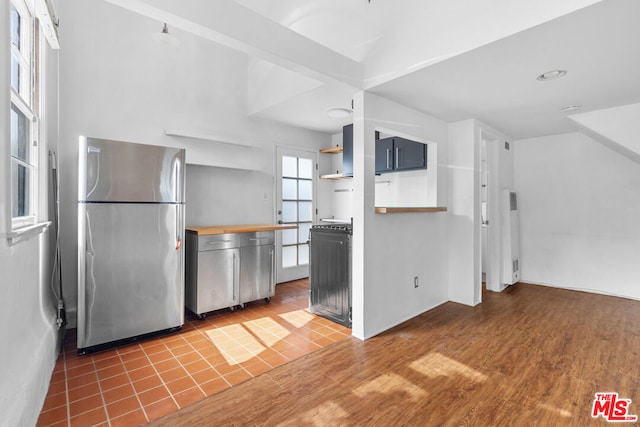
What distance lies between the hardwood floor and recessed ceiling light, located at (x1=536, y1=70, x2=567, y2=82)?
2220 mm

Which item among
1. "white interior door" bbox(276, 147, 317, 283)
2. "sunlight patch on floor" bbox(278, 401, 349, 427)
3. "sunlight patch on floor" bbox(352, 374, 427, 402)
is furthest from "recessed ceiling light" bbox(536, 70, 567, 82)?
"white interior door" bbox(276, 147, 317, 283)

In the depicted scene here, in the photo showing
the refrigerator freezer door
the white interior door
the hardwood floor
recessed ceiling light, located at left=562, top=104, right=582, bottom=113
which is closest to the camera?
the hardwood floor

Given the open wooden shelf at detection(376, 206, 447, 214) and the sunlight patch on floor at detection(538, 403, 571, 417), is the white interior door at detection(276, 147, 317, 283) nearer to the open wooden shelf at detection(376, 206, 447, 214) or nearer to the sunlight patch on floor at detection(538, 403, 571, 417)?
the open wooden shelf at detection(376, 206, 447, 214)

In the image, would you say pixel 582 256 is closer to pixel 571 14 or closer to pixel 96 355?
pixel 571 14

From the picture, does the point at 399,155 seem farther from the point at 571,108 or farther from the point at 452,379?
the point at 452,379

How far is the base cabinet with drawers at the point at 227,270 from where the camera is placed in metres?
3.19

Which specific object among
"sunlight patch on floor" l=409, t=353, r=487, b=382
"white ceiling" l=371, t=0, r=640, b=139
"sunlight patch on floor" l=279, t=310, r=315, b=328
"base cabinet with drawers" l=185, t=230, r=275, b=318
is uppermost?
"white ceiling" l=371, t=0, r=640, b=139

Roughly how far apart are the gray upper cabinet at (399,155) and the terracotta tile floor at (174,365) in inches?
86.2

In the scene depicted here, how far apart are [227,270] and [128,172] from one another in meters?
1.38

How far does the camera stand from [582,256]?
4246 millimetres

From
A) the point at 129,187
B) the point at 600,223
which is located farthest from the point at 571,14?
the point at 600,223

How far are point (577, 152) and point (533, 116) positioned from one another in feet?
4.19

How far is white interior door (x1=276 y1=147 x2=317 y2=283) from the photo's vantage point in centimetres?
461

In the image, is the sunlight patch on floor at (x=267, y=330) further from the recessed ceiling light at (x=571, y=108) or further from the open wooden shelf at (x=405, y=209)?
the recessed ceiling light at (x=571, y=108)
